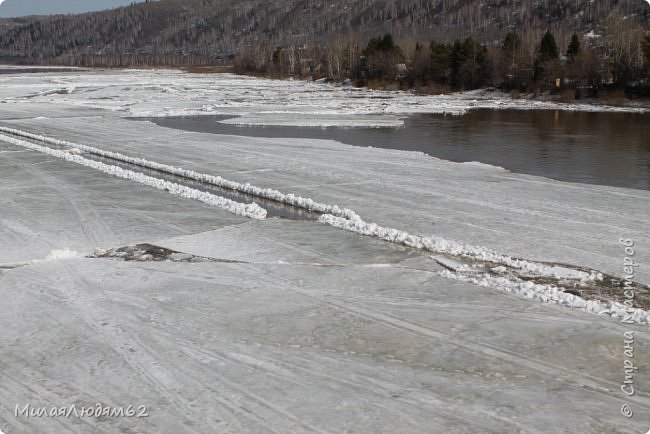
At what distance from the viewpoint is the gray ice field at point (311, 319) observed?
15.7 ft

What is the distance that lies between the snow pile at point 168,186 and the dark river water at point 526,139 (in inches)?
278

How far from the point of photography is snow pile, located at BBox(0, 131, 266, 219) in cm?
1093

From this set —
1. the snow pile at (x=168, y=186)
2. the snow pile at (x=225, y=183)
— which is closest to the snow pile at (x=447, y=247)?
the snow pile at (x=225, y=183)

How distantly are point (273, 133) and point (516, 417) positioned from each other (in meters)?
19.8

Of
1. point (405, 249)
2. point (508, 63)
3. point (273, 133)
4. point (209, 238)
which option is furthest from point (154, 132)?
point (508, 63)

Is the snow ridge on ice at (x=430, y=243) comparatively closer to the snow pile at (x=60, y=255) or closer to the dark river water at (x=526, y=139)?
the snow pile at (x=60, y=255)

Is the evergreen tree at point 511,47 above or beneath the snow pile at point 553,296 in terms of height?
above

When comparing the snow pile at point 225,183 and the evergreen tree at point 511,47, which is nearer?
the snow pile at point 225,183

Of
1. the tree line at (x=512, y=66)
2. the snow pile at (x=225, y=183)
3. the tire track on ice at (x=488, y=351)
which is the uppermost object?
the tree line at (x=512, y=66)

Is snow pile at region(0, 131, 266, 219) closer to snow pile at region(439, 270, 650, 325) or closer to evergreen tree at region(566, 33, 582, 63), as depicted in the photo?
snow pile at region(439, 270, 650, 325)

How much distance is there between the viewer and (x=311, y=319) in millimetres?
6473

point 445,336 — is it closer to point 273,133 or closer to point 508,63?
point 273,133

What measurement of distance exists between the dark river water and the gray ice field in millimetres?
3423

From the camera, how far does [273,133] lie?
77.7 feet
